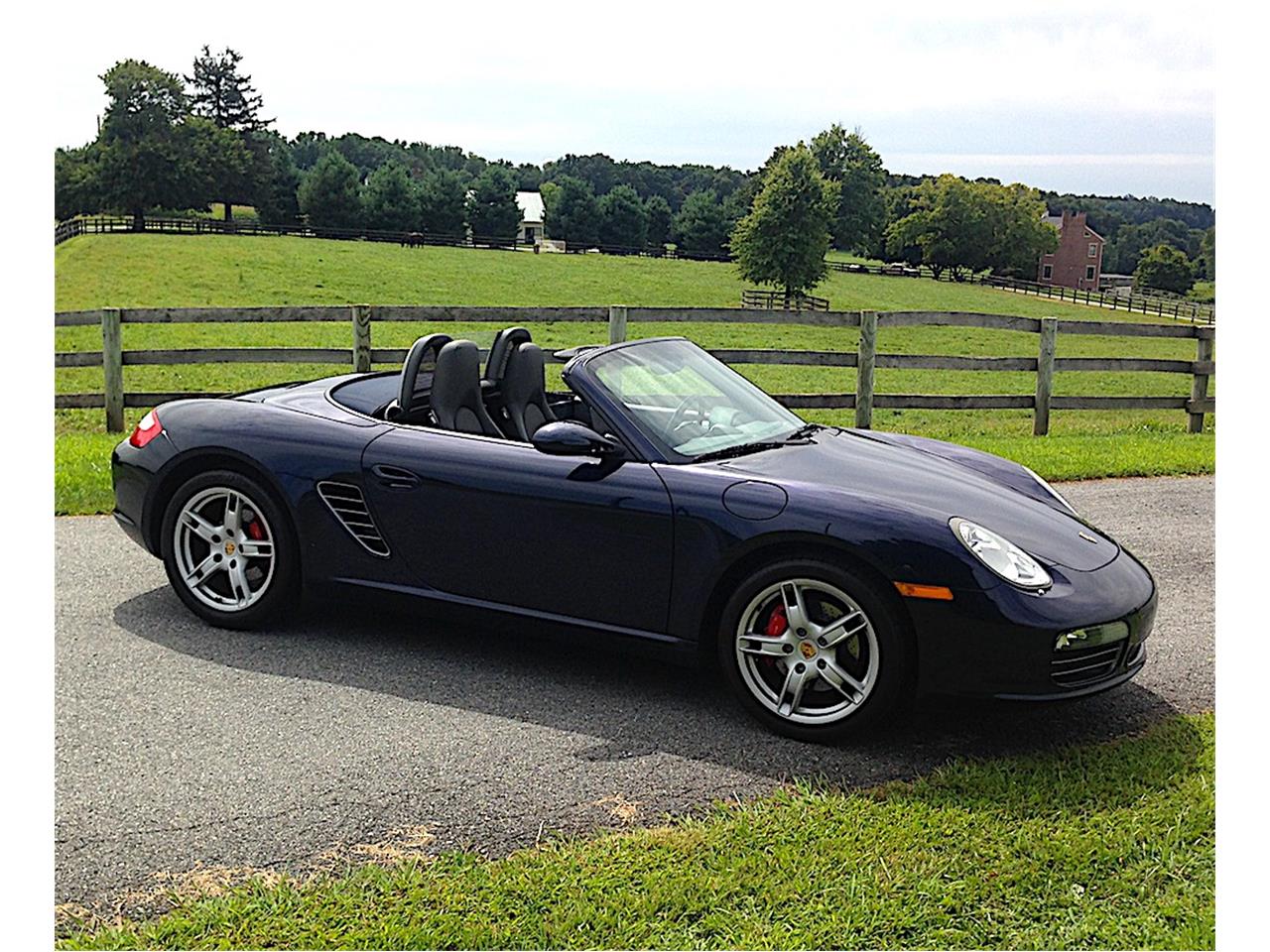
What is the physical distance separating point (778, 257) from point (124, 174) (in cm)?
3358

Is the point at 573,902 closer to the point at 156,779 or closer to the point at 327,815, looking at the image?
the point at 327,815

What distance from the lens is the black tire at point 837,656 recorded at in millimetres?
4086

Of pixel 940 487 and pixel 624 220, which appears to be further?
pixel 624 220

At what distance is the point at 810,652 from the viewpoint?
4.21m

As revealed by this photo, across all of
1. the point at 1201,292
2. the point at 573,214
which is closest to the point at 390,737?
the point at 1201,292

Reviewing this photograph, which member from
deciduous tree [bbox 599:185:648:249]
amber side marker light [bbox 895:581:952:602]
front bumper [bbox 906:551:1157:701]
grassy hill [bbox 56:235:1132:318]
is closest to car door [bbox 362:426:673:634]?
amber side marker light [bbox 895:581:952:602]

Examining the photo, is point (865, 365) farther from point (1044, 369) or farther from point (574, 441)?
point (574, 441)

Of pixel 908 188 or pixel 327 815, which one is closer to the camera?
pixel 327 815

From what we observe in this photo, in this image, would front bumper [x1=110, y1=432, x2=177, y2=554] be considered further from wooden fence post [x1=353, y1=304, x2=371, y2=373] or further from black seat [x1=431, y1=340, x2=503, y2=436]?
wooden fence post [x1=353, y1=304, x2=371, y2=373]

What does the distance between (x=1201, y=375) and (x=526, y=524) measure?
10.8m

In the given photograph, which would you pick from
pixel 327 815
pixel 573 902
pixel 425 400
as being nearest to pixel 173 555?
pixel 425 400

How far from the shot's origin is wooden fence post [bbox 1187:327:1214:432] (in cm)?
1321

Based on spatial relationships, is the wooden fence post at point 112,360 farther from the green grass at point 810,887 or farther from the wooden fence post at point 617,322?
the green grass at point 810,887

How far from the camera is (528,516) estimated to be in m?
4.67
